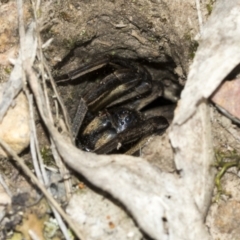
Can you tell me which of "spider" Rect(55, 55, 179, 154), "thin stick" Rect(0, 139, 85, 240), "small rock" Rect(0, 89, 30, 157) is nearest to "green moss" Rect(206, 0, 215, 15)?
"spider" Rect(55, 55, 179, 154)

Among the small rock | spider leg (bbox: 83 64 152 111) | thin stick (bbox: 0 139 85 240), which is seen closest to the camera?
thin stick (bbox: 0 139 85 240)

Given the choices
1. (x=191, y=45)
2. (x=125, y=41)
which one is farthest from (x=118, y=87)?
(x=191, y=45)

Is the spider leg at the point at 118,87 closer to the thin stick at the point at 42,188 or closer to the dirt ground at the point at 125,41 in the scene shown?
the dirt ground at the point at 125,41

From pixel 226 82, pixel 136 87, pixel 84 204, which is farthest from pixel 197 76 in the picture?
pixel 136 87

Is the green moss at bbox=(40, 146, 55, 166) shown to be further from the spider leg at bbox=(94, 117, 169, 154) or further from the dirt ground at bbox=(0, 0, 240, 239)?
the spider leg at bbox=(94, 117, 169, 154)

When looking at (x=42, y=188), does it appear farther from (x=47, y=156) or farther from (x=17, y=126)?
(x=17, y=126)

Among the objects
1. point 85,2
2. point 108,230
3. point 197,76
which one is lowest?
point 108,230

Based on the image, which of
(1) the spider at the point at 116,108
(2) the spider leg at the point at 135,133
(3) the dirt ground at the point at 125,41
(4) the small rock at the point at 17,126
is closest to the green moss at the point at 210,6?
(3) the dirt ground at the point at 125,41

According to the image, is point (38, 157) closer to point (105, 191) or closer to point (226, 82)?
point (105, 191)
